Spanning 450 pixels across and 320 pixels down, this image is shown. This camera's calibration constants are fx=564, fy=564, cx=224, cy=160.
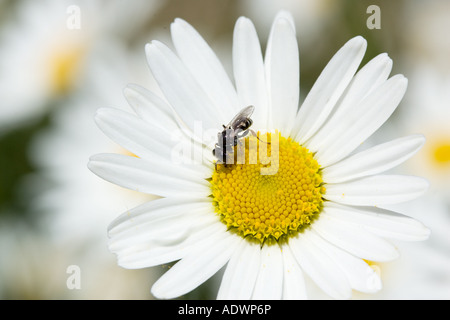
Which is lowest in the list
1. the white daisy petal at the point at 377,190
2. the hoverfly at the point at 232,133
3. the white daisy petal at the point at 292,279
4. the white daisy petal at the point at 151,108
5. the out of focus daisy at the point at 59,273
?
the out of focus daisy at the point at 59,273

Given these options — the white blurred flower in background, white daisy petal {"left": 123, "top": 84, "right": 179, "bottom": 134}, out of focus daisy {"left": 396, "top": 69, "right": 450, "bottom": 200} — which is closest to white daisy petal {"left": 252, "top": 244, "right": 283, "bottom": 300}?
white daisy petal {"left": 123, "top": 84, "right": 179, "bottom": 134}

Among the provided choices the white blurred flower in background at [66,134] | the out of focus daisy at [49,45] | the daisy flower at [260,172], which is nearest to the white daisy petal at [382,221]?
the daisy flower at [260,172]

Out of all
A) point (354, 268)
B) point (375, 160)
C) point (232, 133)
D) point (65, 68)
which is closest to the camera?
point (354, 268)

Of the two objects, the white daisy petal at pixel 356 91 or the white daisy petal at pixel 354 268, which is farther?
the white daisy petal at pixel 356 91

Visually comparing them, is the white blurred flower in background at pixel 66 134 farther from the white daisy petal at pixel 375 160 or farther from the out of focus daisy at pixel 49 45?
the white daisy petal at pixel 375 160

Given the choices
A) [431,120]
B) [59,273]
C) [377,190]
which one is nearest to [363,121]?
[377,190]

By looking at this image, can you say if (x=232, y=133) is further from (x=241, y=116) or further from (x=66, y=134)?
(x=66, y=134)

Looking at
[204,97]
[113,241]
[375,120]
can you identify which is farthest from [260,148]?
[113,241]
